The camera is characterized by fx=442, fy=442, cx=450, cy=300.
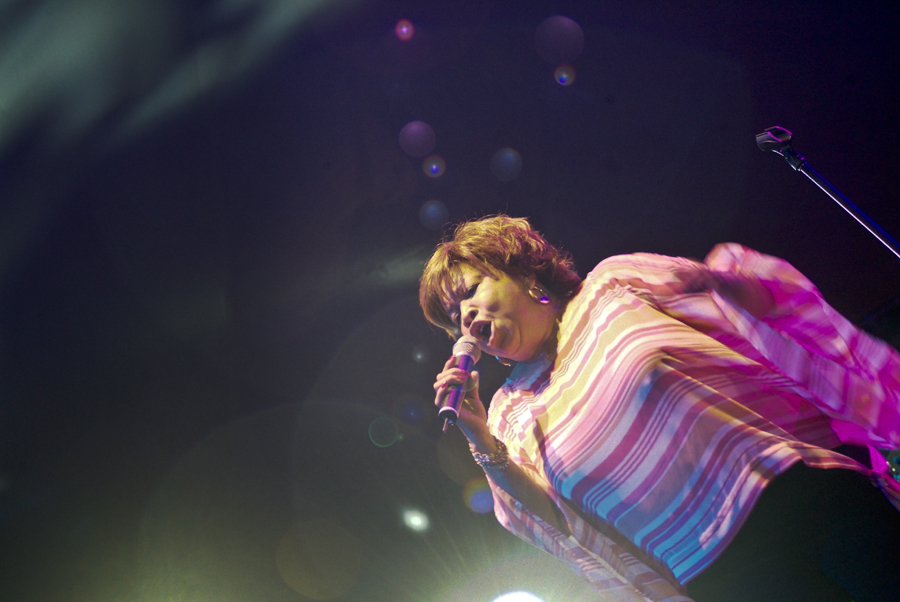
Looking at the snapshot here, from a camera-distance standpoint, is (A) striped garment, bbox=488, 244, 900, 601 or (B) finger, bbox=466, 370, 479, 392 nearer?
(A) striped garment, bbox=488, 244, 900, 601

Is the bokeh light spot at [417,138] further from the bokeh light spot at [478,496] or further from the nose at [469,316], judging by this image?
the bokeh light spot at [478,496]

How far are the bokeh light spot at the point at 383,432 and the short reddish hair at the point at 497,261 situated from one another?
38.0 inches

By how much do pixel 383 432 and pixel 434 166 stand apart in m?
1.32

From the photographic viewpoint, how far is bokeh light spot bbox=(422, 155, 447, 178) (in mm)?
1758

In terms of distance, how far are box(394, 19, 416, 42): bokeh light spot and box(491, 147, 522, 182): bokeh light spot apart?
53 centimetres

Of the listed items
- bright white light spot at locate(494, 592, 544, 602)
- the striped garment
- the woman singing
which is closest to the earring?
the woman singing

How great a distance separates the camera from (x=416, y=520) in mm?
2191

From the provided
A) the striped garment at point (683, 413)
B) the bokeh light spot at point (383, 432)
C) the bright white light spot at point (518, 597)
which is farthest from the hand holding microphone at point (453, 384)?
the bright white light spot at point (518, 597)

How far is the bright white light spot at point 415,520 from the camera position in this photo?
218 centimetres

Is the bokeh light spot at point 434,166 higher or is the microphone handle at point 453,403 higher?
the bokeh light spot at point 434,166

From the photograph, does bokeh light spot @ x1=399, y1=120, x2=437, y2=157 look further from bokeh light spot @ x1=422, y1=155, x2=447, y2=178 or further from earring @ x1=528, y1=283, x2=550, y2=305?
earring @ x1=528, y1=283, x2=550, y2=305

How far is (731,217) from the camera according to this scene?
2.02 m

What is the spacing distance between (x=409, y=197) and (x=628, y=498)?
134 centimetres

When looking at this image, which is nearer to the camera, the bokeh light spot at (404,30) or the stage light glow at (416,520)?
the bokeh light spot at (404,30)
